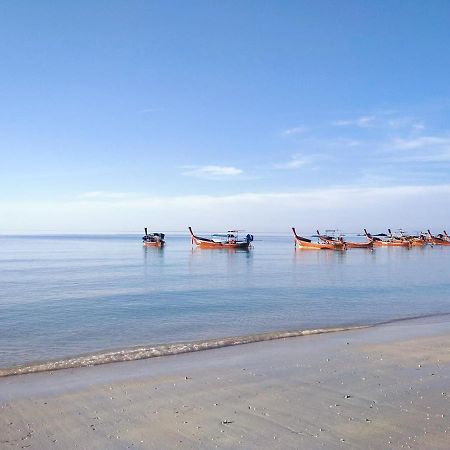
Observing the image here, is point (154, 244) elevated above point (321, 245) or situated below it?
below

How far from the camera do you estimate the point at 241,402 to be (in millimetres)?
8859

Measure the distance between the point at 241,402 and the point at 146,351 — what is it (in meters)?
5.62

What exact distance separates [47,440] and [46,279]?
32.7 meters

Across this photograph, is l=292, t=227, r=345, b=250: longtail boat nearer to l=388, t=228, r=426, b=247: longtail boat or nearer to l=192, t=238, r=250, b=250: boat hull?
l=192, t=238, r=250, b=250: boat hull

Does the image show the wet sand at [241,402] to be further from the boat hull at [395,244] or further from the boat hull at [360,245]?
the boat hull at [395,244]

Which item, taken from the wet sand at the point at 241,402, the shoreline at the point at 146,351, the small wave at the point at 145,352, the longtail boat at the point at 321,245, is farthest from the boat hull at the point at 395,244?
the wet sand at the point at 241,402

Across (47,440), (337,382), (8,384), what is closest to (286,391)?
(337,382)

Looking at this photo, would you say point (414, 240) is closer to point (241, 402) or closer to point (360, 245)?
point (360, 245)

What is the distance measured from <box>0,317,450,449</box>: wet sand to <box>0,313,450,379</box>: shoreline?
0.50 metres

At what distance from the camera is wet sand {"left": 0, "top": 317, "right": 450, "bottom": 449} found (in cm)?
721

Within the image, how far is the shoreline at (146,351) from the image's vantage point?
1197cm

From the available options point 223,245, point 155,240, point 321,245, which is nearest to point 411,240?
point 321,245

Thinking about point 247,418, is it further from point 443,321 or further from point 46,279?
point 46,279

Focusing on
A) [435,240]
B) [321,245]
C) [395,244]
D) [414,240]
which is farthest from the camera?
[435,240]
